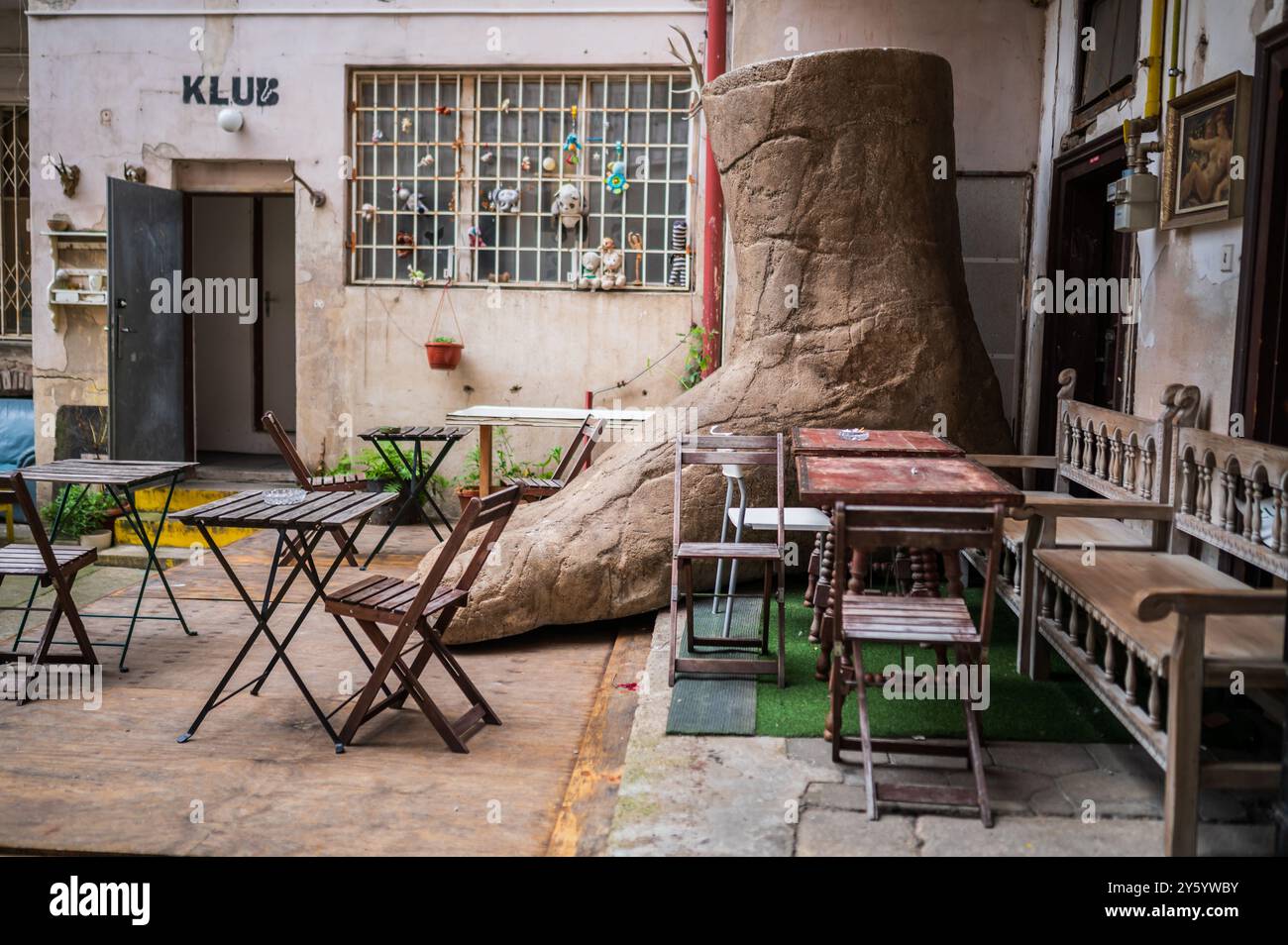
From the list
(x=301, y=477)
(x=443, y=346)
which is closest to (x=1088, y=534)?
(x=301, y=477)

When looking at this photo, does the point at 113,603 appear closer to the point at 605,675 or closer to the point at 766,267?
→ the point at 605,675

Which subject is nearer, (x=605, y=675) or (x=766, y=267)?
(x=605, y=675)

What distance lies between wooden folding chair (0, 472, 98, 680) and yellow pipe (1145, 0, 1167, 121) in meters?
5.23

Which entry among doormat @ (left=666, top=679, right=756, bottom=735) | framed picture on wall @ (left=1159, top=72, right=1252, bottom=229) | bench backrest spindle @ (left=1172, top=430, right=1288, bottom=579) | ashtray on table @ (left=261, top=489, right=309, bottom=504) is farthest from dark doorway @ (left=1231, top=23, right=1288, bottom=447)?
ashtray on table @ (left=261, top=489, right=309, bottom=504)

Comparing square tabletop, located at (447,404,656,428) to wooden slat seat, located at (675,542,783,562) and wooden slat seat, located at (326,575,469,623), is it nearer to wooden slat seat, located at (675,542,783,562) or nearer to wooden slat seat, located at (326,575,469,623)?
wooden slat seat, located at (675,542,783,562)

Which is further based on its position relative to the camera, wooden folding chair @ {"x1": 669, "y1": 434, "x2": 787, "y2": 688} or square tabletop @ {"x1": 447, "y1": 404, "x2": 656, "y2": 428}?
square tabletop @ {"x1": 447, "y1": 404, "x2": 656, "y2": 428}

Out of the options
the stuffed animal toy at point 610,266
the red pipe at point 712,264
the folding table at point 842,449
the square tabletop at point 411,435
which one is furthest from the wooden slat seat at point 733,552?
the stuffed animal toy at point 610,266

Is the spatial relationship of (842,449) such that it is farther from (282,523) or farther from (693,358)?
(693,358)

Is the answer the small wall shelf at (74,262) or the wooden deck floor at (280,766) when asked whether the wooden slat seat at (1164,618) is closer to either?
the wooden deck floor at (280,766)

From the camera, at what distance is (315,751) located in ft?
15.1

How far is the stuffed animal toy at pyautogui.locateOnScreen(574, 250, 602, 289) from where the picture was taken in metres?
9.55

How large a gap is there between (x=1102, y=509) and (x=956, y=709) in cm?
93

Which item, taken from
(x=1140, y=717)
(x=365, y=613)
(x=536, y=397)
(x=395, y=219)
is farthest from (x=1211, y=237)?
(x=395, y=219)
